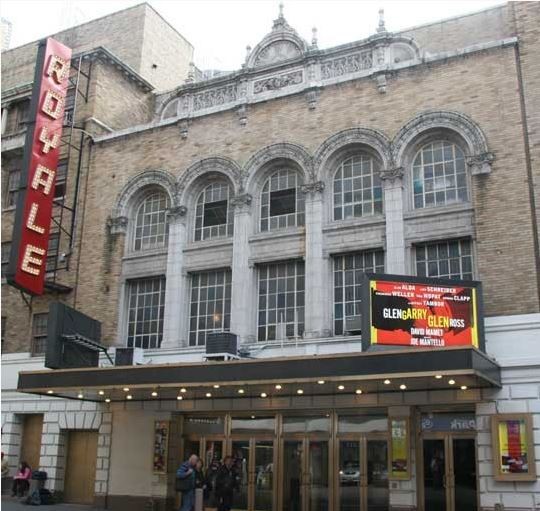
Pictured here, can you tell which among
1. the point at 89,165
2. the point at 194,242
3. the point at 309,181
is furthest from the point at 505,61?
the point at 89,165

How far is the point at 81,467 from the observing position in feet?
77.9

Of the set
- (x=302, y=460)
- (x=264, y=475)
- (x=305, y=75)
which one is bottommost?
(x=264, y=475)

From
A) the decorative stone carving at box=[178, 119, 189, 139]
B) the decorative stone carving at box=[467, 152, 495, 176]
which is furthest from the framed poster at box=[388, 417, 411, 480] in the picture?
the decorative stone carving at box=[178, 119, 189, 139]

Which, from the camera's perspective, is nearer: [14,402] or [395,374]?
[395,374]

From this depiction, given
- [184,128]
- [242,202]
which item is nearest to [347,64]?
[242,202]

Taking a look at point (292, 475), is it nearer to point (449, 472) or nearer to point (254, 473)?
point (254, 473)

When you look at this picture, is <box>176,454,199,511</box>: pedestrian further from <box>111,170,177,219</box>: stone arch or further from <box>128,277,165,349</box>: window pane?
<box>111,170,177,219</box>: stone arch

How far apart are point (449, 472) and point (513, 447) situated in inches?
78.2

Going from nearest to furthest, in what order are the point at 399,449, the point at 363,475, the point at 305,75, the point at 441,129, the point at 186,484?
1. the point at 186,484
2. the point at 399,449
3. the point at 363,475
4. the point at 441,129
5. the point at 305,75

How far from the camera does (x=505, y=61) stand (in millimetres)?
19688

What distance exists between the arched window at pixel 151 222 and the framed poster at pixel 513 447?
41.4ft

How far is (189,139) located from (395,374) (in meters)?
12.6

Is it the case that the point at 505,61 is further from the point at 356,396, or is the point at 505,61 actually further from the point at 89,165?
the point at 89,165

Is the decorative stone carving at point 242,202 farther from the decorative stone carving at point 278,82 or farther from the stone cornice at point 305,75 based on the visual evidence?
the decorative stone carving at point 278,82
